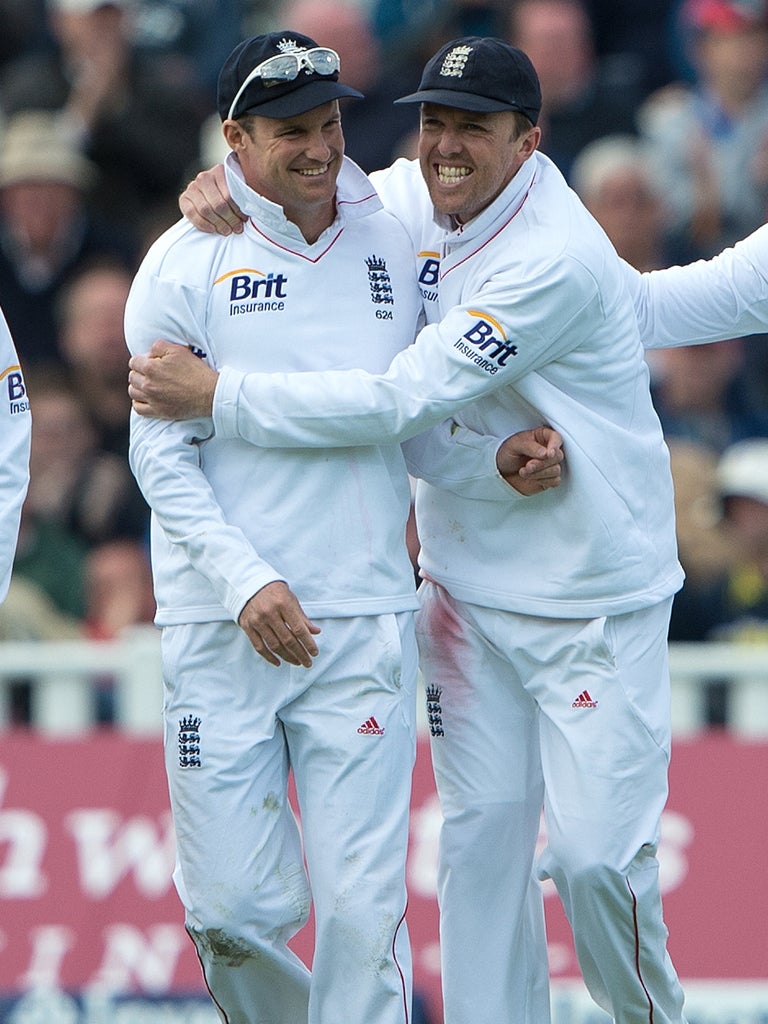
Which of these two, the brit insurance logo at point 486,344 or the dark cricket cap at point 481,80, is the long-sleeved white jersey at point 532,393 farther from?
the dark cricket cap at point 481,80

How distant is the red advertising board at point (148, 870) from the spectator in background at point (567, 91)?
376cm

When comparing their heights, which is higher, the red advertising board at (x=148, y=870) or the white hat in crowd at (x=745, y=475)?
the white hat in crowd at (x=745, y=475)

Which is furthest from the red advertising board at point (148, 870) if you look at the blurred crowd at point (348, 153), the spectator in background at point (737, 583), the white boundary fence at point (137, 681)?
the blurred crowd at point (348, 153)

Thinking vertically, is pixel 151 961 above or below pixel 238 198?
below

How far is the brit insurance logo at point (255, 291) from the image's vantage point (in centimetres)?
455

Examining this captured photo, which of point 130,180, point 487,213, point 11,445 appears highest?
point 130,180

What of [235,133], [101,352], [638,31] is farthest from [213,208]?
[638,31]

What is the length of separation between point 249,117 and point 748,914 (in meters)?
3.17

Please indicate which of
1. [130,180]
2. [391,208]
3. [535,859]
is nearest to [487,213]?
[391,208]

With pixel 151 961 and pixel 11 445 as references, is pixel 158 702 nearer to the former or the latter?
pixel 151 961

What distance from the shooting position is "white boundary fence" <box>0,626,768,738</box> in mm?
6750

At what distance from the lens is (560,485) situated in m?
4.71

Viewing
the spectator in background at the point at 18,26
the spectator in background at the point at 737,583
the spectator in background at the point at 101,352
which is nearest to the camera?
the spectator in background at the point at 737,583

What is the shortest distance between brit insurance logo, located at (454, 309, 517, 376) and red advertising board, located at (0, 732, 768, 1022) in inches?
93.9
